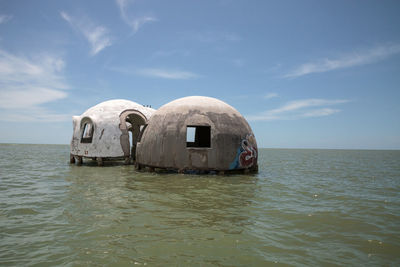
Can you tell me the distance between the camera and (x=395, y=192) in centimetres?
1024

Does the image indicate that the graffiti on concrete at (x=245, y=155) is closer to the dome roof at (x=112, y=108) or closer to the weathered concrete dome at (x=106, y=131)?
the weathered concrete dome at (x=106, y=131)

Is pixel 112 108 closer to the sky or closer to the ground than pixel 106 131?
closer to the sky

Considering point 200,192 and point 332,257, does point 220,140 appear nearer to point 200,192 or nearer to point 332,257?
point 200,192

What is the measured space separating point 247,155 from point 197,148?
111 inches

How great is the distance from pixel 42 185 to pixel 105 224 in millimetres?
6178

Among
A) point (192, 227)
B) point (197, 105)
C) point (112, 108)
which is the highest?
point (112, 108)

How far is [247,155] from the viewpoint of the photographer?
12977 mm

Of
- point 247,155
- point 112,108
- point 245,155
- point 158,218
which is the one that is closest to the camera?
point 158,218

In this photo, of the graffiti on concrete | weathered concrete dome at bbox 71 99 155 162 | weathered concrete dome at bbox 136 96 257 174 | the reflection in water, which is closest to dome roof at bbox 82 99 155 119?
weathered concrete dome at bbox 71 99 155 162

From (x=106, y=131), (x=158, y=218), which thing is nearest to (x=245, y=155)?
(x=158, y=218)

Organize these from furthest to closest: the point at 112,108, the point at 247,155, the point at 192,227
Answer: the point at 112,108, the point at 247,155, the point at 192,227

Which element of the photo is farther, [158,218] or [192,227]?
[158,218]

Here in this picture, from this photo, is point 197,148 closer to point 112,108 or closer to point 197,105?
point 197,105

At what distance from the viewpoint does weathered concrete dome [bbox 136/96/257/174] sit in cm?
1208
